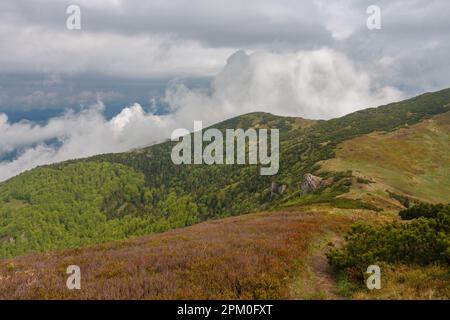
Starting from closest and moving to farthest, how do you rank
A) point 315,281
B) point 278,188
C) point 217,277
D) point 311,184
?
point 217,277 → point 315,281 → point 311,184 → point 278,188

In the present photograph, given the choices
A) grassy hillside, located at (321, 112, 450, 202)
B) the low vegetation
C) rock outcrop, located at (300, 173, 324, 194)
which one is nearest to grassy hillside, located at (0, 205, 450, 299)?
the low vegetation

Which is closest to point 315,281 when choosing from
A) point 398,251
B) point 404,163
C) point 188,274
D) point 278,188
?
point 398,251

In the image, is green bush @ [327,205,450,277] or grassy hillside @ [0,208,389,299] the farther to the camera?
green bush @ [327,205,450,277]

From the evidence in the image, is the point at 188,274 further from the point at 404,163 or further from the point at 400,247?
the point at 404,163

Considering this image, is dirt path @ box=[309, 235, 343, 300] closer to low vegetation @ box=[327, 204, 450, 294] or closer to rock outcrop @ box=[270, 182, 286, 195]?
low vegetation @ box=[327, 204, 450, 294]

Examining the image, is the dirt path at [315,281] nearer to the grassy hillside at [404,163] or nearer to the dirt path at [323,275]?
the dirt path at [323,275]

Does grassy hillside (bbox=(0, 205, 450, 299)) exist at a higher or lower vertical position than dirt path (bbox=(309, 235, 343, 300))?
higher

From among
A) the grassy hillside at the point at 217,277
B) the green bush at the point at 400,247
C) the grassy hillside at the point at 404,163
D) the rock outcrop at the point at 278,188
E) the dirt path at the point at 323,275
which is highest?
the grassy hillside at the point at 404,163

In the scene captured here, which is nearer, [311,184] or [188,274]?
[188,274]

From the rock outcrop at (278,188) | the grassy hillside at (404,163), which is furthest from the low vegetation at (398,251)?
the rock outcrop at (278,188)
